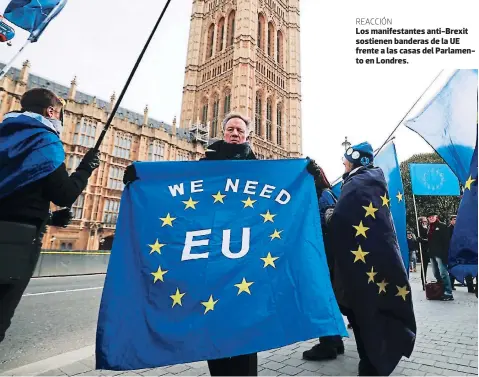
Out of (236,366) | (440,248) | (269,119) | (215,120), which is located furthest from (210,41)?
(236,366)

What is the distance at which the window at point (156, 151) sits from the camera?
116ft

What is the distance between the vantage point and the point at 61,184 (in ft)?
6.68

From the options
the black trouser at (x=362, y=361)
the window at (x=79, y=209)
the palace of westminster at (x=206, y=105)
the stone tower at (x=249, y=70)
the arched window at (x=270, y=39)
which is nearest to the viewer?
the black trouser at (x=362, y=361)

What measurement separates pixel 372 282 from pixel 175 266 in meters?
1.72

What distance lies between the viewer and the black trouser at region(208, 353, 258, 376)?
6.61ft

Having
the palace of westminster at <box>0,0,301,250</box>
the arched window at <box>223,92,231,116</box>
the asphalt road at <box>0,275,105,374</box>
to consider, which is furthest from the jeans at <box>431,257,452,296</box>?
the arched window at <box>223,92,231,116</box>

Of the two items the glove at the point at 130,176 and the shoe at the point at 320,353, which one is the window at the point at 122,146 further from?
the shoe at the point at 320,353

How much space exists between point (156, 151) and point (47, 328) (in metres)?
32.5

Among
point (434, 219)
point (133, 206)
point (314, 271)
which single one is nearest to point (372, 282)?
point (314, 271)

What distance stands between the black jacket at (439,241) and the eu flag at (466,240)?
5946 mm

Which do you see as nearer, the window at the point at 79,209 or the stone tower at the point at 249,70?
the window at the point at 79,209

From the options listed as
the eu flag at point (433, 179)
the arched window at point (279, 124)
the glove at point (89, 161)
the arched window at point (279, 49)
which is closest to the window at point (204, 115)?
the arched window at point (279, 124)

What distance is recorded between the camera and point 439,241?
7.54m

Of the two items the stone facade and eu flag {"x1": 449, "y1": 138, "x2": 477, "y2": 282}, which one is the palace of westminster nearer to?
the stone facade
